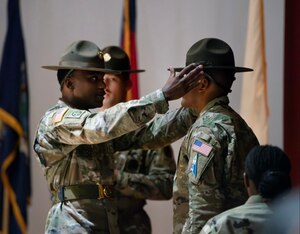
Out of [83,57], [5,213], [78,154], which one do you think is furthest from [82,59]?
[5,213]

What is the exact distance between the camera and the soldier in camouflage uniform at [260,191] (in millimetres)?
2043

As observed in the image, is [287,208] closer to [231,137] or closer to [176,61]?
[231,137]

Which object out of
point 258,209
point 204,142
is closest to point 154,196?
point 204,142

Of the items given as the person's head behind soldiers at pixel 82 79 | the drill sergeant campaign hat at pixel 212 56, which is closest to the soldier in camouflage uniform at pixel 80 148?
the person's head behind soldiers at pixel 82 79

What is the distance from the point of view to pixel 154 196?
362cm

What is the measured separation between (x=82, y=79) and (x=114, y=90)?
23.9 inches

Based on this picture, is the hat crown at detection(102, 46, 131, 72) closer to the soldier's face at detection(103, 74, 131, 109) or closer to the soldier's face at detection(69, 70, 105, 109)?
the soldier's face at detection(103, 74, 131, 109)

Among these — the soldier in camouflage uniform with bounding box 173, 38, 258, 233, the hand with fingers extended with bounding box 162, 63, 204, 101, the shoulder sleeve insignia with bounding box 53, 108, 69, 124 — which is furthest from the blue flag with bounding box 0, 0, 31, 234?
the hand with fingers extended with bounding box 162, 63, 204, 101

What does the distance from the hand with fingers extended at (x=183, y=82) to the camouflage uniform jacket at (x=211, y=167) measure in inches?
5.3

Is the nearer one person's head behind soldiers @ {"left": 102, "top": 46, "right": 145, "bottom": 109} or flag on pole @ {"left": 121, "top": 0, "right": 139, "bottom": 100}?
person's head behind soldiers @ {"left": 102, "top": 46, "right": 145, "bottom": 109}

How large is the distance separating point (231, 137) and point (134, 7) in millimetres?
1909

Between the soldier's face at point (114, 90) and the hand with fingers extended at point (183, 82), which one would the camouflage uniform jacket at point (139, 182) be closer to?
the soldier's face at point (114, 90)

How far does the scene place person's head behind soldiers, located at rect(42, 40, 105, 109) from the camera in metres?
2.98

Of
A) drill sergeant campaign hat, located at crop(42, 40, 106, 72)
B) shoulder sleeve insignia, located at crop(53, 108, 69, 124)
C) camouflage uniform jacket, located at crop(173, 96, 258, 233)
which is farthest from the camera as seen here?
drill sergeant campaign hat, located at crop(42, 40, 106, 72)
